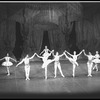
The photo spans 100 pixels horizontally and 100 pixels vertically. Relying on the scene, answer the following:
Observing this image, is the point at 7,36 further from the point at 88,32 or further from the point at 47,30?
the point at 88,32

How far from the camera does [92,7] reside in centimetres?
1834

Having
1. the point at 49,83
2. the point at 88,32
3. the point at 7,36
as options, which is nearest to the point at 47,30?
the point at 7,36

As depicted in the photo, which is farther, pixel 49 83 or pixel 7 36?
pixel 7 36

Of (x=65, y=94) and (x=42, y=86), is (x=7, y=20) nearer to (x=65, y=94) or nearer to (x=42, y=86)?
(x=42, y=86)

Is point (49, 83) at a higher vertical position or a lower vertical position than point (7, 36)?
lower

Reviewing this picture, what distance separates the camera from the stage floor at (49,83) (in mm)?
11609

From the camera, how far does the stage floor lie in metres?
11.6

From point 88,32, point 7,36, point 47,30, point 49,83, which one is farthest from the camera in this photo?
point 88,32

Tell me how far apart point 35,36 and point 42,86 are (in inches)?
271

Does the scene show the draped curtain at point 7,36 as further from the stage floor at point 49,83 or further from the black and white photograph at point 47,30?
the stage floor at point 49,83

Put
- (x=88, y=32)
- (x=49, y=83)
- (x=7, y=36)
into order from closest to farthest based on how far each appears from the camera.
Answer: (x=49, y=83), (x=7, y=36), (x=88, y=32)

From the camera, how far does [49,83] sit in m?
12.7

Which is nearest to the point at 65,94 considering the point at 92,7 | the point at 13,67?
the point at 13,67

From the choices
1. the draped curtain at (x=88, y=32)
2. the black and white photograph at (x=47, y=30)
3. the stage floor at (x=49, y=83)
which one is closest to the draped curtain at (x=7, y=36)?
the black and white photograph at (x=47, y=30)
